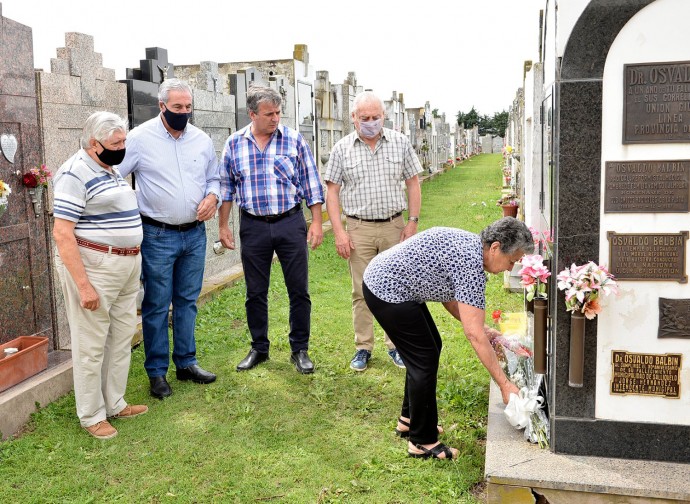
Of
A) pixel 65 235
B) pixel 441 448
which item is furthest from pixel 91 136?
pixel 441 448

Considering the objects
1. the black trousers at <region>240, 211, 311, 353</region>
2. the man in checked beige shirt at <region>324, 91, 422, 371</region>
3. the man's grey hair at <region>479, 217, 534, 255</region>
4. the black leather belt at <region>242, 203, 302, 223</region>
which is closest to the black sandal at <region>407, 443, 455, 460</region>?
the man's grey hair at <region>479, 217, 534, 255</region>

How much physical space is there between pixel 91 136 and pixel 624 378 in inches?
124

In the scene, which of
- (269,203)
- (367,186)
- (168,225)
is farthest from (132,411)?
(367,186)

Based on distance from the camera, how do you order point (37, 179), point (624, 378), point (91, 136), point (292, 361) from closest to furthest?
1. point (624, 378)
2. point (91, 136)
3. point (37, 179)
4. point (292, 361)

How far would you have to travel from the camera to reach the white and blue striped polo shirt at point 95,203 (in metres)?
3.90

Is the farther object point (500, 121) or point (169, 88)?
point (500, 121)

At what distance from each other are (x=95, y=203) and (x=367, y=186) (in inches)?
Result: 78.1

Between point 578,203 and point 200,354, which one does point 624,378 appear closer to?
point 578,203

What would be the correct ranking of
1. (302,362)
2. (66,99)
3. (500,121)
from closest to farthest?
(302,362) → (66,99) → (500,121)

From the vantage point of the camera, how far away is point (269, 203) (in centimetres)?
500

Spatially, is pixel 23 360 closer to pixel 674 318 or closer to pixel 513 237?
pixel 513 237

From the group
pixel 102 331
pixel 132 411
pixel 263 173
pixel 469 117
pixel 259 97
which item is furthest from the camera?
pixel 469 117

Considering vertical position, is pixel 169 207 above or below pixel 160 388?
above

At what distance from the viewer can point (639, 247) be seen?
3312mm
